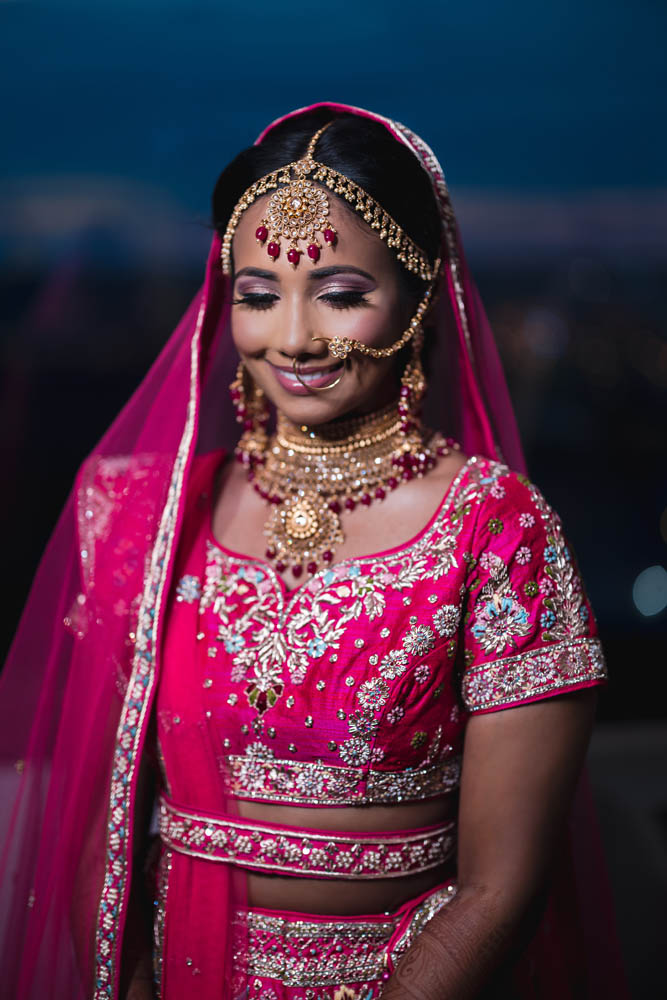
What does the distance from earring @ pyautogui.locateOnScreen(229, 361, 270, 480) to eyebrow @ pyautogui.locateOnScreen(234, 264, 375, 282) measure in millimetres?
207

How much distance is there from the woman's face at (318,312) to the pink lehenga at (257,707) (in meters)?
0.16

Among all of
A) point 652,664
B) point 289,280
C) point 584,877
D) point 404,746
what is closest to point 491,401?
point 289,280

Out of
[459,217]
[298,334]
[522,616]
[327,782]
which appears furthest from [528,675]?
[459,217]

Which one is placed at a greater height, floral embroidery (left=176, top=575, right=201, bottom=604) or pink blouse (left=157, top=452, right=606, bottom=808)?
floral embroidery (left=176, top=575, right=201, bottom=604)

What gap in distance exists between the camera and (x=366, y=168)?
133 cm

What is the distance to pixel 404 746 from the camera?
1.27 meters

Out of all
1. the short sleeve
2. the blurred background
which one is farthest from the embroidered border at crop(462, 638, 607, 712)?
the blurred background

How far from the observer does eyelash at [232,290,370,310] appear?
4.27 ft

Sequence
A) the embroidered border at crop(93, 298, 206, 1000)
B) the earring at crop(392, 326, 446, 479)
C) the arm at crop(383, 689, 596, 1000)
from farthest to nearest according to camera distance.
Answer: the earring at crop(392, 326, 446, 479) < the embroidered border at crop(93, 298, 206, 1000) < the arm at crop(383, 689, 596, 1000)

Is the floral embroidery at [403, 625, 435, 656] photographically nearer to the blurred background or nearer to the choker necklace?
the choker necklace

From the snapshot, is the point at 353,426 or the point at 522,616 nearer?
the point at 522,616

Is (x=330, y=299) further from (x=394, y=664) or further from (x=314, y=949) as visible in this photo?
(x=314, y=949)

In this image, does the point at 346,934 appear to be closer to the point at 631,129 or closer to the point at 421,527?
the point at 421,527

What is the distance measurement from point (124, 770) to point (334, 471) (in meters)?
0.53
